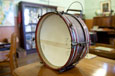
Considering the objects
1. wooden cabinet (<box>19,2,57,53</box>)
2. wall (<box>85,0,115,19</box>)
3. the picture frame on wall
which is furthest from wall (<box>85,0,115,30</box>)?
wooden cabinet (<box>19,2,57,53</box>)

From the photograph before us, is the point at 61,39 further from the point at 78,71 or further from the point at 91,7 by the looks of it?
→ the point at 91,7

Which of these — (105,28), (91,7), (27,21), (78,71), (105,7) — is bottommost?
(78,71)

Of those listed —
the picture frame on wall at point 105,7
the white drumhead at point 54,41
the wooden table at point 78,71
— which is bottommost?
the wooden table at point 78,71

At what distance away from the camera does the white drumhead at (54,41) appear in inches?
29.8

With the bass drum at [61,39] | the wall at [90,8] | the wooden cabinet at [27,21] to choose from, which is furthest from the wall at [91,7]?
the bass drum at [61,39]

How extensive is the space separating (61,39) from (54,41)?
76 mm

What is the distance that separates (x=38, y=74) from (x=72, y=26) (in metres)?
0.41

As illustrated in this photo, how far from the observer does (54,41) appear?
83 cm

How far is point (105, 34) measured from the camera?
14.6ft

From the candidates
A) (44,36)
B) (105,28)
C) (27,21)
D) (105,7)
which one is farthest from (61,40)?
(105,7)

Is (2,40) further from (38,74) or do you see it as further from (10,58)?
(38,74)

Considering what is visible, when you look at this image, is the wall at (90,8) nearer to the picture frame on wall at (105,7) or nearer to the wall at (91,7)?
the wall at (91,7)

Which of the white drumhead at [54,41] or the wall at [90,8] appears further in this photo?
the wall at [90,8]

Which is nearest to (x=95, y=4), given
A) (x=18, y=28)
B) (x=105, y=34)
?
(x=105, y=34)
